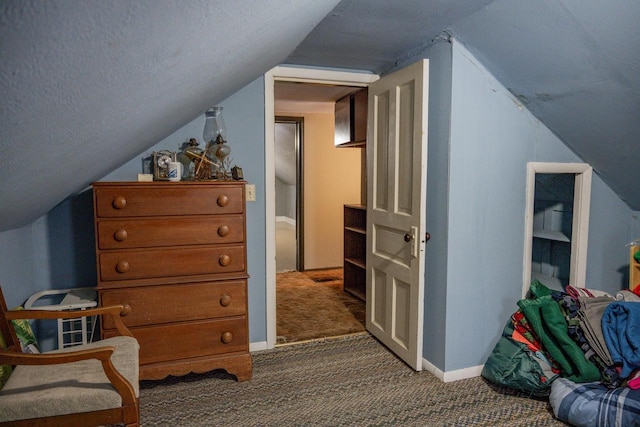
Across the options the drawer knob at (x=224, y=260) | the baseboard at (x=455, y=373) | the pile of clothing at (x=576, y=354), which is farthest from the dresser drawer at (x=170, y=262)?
the pile of clothing at (x=576, y=354)

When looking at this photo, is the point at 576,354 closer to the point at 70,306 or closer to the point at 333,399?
Result: the point at 333,399

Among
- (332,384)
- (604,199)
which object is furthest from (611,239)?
(332,384)

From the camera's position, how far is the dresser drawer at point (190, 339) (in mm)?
2283

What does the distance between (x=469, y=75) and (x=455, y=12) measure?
408 mm

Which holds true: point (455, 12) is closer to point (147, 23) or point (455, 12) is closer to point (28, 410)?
point (147, 23)

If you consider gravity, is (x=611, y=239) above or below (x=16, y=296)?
above

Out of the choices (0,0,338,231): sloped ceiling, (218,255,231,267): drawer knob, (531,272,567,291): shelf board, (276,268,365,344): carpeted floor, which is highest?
(0,0,338,231): sloped ceiling

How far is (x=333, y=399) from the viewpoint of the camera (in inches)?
92.1

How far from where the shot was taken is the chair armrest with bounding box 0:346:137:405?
4.56 ft

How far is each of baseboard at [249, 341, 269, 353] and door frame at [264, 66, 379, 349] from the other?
0.02m

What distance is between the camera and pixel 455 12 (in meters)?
2.08

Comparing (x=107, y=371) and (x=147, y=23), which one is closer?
(x=147, y=23)

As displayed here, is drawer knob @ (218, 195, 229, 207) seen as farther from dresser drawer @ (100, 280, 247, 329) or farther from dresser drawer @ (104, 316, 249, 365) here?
dresser drawer @ (104, 316, 249, 365)

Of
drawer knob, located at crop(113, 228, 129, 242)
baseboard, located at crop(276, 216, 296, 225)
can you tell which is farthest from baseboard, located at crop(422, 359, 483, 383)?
baseboard, located at crop(276, 216, 296, 225)
